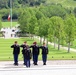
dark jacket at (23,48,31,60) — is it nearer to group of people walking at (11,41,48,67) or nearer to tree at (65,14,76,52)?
group of people walking at (11,41,48,67)

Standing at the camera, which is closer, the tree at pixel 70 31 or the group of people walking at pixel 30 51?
the group of people walking at pixel 30 51

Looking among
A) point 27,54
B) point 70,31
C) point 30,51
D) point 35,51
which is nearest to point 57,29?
point 70,31

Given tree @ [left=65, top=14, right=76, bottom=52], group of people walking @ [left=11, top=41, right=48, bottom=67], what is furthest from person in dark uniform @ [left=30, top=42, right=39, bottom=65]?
tree @ [left=65, top=14, right=76, bottom=52]

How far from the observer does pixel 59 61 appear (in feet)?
94.8

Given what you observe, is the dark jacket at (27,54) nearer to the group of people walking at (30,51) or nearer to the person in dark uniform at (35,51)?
the group of people walking at (30,51)

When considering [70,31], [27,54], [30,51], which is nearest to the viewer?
[27,54]

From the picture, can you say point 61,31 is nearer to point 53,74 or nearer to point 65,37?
point 65,37

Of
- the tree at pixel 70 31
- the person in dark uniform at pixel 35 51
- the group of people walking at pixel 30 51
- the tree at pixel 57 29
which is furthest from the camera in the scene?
the tree at pixel 57 29

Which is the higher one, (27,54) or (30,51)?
(30,51)

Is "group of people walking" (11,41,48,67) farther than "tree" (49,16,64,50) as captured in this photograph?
No

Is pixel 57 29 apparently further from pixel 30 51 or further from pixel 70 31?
pixel 30 51

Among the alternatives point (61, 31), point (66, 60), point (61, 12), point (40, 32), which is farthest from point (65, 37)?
point (61, 12)

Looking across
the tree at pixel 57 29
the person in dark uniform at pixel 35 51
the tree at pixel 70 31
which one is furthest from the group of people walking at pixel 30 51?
the tree at pixel 57 29

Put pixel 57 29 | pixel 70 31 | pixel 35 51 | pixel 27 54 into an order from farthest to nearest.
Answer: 1. pixel 57 29
2. pixel 70 31
3. pixel 35 51
4. pixel 27 54
